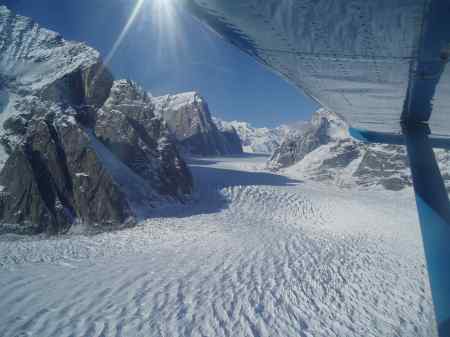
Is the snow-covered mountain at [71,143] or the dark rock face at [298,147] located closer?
the snow-covered mountain at [71,143]

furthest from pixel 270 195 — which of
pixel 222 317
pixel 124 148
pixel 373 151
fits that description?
pixel 373 151

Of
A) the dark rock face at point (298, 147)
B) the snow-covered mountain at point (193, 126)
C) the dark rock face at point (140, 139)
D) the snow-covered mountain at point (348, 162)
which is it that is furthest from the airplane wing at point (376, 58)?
the snow-covered mountain at point (193, 126)

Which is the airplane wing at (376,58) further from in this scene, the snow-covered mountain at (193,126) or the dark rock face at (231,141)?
the dark rock face at (231,141)

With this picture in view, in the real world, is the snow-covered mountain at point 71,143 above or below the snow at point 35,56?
below

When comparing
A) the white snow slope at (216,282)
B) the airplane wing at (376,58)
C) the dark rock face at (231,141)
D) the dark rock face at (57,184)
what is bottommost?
the white snow slope at (216,282)

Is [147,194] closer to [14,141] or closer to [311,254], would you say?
[14,141]

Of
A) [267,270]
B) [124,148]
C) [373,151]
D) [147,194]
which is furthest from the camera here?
[373,151]

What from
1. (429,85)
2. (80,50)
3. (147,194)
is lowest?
(147,194)
